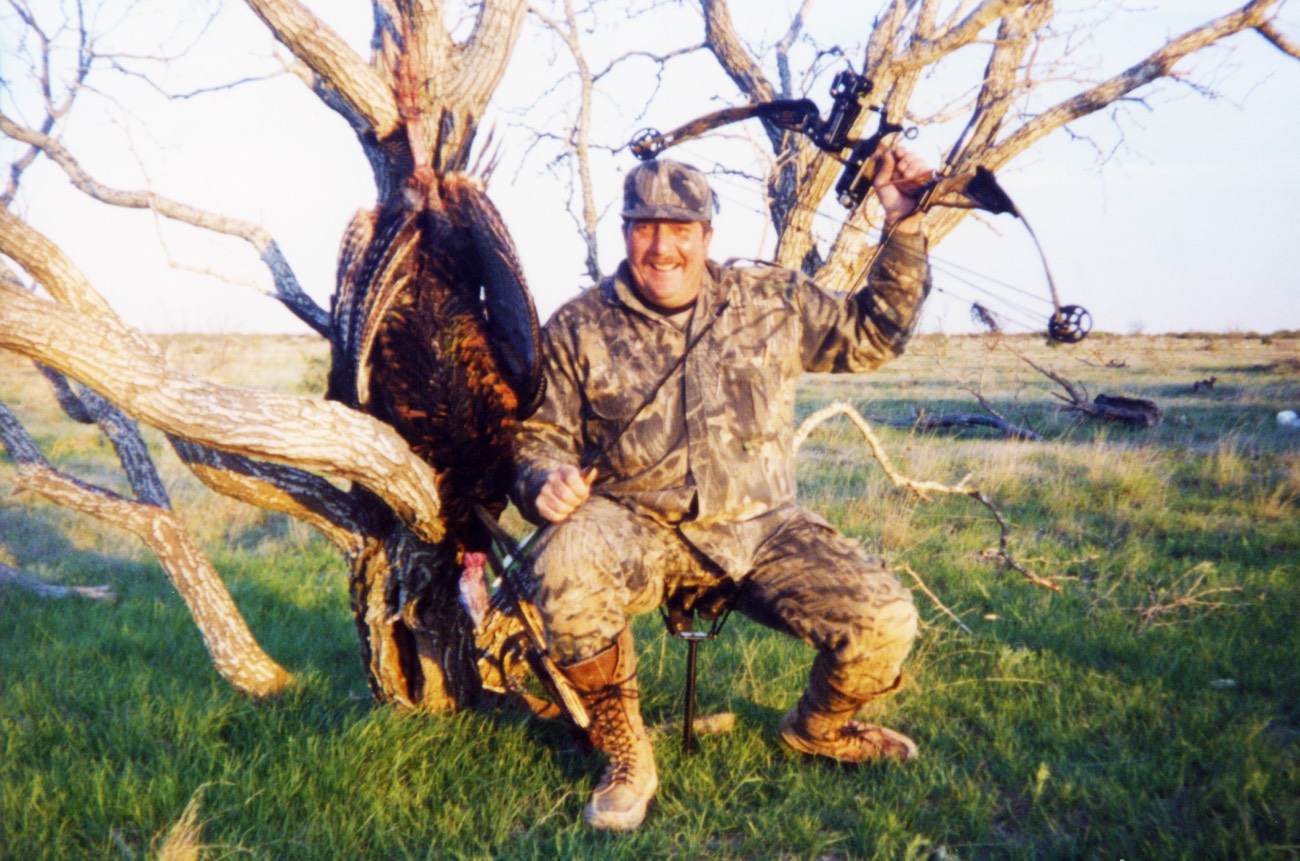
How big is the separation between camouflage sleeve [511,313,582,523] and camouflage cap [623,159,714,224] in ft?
2.02

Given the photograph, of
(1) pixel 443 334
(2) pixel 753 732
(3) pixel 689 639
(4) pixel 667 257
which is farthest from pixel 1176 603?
(1) pixel 443 334

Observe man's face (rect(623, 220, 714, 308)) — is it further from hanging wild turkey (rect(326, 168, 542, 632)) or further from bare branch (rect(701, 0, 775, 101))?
bare branch (rect(701, 0, 775, 101))

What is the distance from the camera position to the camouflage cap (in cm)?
344

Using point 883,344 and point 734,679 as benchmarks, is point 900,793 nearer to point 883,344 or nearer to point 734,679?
point 734,679

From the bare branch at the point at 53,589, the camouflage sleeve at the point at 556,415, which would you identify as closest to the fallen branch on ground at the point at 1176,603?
the camouflage sleeve at the point at 556,415

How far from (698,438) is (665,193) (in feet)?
3.34

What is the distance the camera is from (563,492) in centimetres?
305

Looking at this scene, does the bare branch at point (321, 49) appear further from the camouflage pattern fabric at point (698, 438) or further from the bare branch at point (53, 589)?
the bare branch at point (53, 589)

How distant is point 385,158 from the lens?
124 inches

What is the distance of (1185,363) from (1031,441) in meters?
15.8

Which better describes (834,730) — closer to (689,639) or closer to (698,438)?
(689,639)

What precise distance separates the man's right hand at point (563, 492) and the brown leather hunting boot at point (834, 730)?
1.16m

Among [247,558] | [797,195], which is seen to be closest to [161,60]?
[247,558]

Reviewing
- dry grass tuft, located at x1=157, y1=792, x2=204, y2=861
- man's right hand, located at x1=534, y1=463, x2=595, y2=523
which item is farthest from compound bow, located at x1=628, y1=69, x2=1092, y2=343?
dry grass tuft, located at x1=157, y1=792, x2=204, y2=861
